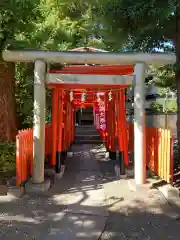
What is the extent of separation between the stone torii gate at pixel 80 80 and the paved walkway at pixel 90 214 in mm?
624

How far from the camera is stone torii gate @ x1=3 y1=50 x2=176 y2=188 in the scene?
664 cm

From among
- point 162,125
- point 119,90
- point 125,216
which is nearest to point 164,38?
point 119,90

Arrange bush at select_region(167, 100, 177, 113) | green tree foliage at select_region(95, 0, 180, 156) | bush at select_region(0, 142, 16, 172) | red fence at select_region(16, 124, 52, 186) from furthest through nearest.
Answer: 1. bush at select_region(167, 100, 177, 113)
2. bush at select_region(0, 142, 16, 172)
3. green tree foliage at select_region(95, 0, 180, 156)
4. red fence at select_region(16, 124, 52, 186)

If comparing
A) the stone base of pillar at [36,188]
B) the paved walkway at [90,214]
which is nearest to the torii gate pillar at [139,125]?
the paved walkway at [90,214]

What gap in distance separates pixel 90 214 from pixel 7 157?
10.7ft

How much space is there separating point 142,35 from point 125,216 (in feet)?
14.0

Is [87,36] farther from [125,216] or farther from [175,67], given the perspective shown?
[125,216]

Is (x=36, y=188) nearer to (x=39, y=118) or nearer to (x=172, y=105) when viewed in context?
(x=39, y=118)

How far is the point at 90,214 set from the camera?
5117 millimetres

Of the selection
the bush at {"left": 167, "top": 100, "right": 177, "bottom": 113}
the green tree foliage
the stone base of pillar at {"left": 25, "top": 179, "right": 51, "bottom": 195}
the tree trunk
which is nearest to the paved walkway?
the stone base of pillar at {"left": 25, "top": 179, "right": 51, "bottom": 195}

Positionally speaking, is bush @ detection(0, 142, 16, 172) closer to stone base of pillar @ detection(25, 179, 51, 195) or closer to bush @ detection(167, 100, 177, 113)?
stone base of pillar @ detection(25, 179, 51, 195)

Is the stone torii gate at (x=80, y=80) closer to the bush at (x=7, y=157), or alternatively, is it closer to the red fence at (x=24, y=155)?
the red fence at (x=24, y=155)

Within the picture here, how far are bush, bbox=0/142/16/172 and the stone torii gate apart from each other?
986mm

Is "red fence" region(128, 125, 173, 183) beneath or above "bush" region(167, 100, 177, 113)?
beneath
